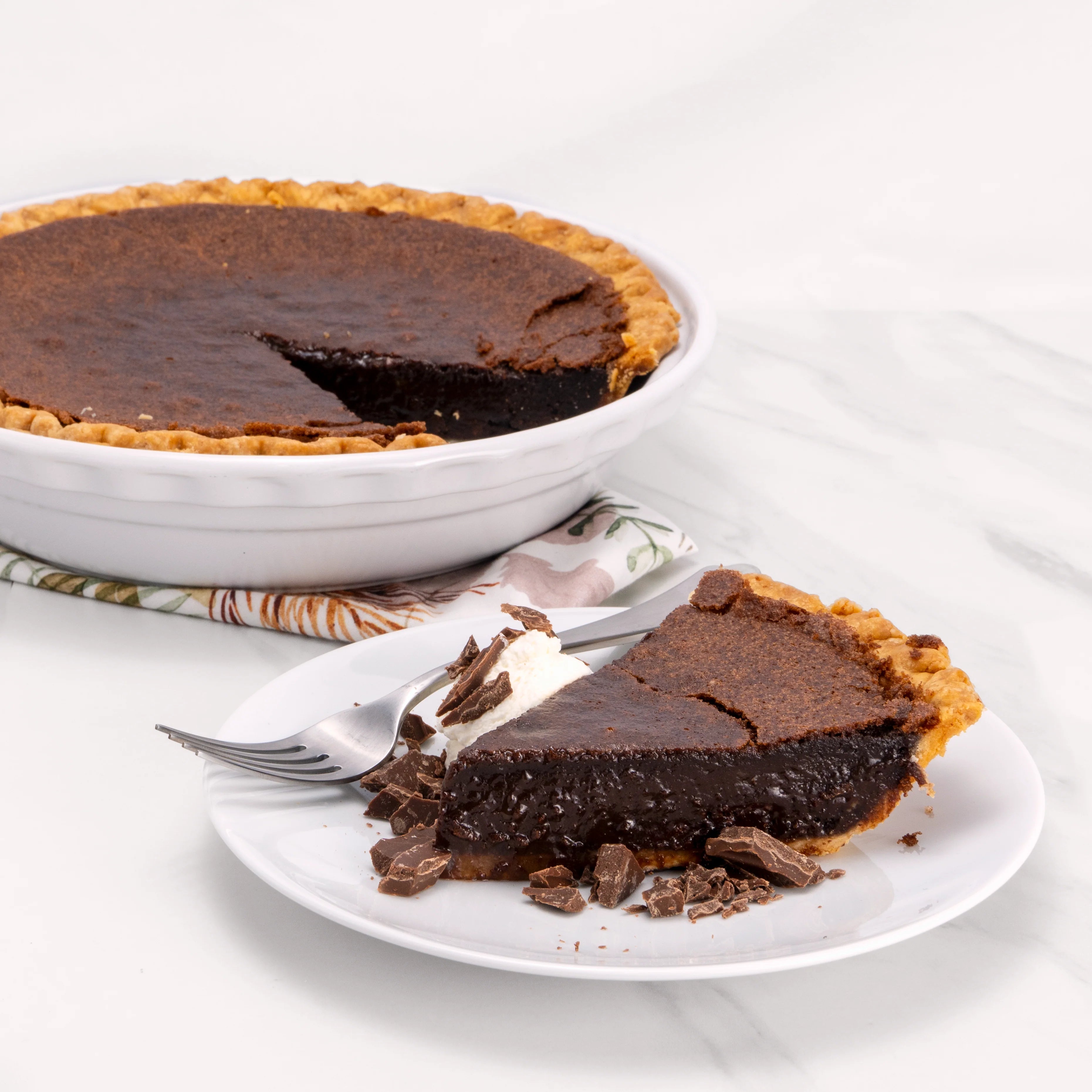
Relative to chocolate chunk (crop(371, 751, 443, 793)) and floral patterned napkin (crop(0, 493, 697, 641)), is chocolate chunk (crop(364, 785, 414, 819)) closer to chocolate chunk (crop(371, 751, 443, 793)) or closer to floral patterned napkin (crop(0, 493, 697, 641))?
chocolate chunk (crop(371, 751, 443, 793))

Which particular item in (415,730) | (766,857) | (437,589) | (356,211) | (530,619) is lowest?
(437,589)

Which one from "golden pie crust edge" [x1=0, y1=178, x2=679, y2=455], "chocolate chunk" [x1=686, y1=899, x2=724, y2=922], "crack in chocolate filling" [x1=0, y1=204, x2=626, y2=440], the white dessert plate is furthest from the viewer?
"crack in chocolate filling" [x1=0, y1=204, x2=626, y2=440]

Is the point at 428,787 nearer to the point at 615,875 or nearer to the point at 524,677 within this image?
the point at 524,677

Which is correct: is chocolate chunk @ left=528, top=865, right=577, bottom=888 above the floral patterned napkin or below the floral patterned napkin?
above

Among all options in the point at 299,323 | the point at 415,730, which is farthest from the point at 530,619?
the point at 299,323

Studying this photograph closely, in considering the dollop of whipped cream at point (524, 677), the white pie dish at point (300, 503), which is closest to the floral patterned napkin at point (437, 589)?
the white pie dish at point (300, 503)

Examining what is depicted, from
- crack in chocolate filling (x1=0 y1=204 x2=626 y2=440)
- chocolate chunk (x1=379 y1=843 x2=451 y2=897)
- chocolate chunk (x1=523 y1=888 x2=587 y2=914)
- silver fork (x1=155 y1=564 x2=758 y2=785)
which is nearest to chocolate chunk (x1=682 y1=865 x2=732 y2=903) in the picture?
chocolate chunk (x1=523 y1=888 x2=587 y2=914)

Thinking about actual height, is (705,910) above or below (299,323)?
below
